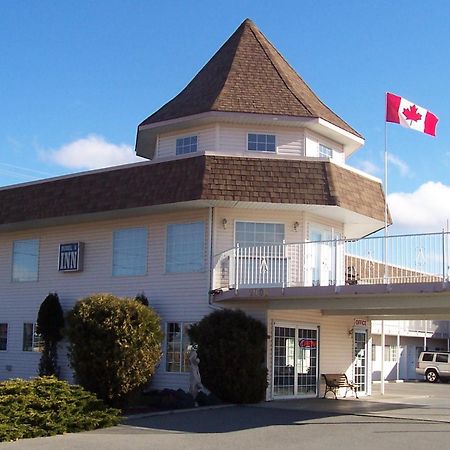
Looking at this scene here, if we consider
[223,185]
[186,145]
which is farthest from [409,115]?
[186,145]

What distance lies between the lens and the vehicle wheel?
39125 millimetres

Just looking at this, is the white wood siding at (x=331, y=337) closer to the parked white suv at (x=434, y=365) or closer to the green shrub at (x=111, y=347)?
the green shrub at (x=111, y=347)

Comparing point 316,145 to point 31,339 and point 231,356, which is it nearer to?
point 231,356

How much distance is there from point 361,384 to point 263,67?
11.2m

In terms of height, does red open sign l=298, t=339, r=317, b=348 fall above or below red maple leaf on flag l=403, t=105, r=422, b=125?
below

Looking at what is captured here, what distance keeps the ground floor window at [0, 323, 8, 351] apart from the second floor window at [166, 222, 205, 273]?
7.82 meters

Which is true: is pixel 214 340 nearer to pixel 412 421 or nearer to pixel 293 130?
pixel 412 421

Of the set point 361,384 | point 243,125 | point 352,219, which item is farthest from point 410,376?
point 243,125

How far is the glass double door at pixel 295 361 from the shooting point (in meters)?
21.4

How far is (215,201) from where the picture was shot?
67.9 ft

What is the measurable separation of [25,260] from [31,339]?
9.36 feet

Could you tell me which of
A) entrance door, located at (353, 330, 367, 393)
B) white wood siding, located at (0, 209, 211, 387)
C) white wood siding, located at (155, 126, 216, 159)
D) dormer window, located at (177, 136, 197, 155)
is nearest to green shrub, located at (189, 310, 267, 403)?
white wood siding, located at (0, 209, 211, 387)

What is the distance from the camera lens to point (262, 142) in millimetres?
23078

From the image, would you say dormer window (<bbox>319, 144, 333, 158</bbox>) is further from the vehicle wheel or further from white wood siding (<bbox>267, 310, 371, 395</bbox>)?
the vehicle wheel
